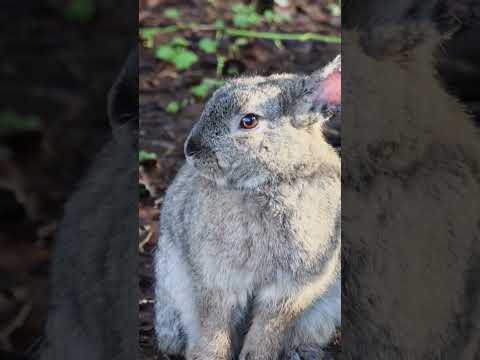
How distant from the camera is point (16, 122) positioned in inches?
64.2

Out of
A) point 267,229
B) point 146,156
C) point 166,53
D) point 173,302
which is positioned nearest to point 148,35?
point 166,53

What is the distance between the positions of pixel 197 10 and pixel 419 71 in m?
0.61

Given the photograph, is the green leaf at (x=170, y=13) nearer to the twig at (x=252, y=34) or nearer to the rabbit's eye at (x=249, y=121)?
the twig at (x=252, y=34)

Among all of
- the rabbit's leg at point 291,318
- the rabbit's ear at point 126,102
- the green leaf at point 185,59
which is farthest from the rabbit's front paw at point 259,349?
the green leaf at point 185,59

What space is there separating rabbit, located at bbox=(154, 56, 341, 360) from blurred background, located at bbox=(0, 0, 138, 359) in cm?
37

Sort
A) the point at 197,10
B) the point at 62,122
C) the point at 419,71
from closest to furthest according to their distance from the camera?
the point at 62,122, the point at 419,71, the point at 197,10

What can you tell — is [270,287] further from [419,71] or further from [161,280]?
[419,71]

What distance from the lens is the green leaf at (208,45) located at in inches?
82.0

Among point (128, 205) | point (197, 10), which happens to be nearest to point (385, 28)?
point (197, 10)

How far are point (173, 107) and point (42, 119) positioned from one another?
51 cm

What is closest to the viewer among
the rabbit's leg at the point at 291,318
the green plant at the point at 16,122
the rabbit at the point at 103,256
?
the green plant at the point at 16,122

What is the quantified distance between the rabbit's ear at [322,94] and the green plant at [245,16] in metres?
0.22

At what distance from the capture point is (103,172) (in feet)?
5.90

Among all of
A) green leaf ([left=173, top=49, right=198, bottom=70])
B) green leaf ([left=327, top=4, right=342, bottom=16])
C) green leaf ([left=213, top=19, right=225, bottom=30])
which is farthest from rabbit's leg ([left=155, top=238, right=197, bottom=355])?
green leaf ([left=327, top=4, right=342, bottom=16])
